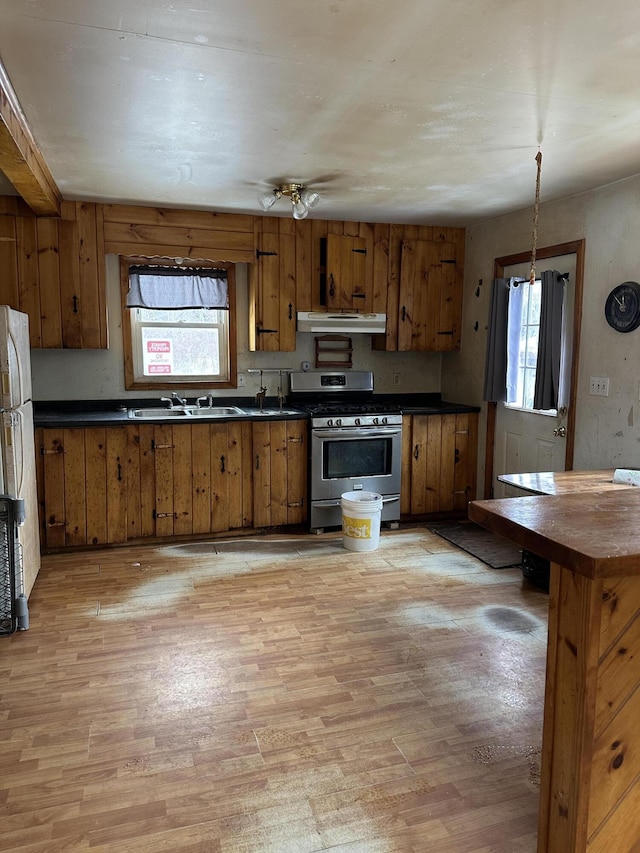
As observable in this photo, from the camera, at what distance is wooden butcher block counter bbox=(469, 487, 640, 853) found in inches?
57.4

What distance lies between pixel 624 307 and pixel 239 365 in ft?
9.26

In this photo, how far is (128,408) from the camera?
4.71 meters

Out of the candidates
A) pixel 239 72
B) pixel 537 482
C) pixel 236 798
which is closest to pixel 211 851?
pixel 236 798

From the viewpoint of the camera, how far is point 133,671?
2.66 meters

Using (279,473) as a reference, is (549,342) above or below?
above

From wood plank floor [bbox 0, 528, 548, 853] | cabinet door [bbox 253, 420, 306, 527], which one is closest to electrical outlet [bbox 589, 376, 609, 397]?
wood plank floor [bbox 0, 528, 548, 853]

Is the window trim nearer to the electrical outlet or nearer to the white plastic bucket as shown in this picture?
the white plastic bucket

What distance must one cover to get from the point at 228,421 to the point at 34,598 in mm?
1680

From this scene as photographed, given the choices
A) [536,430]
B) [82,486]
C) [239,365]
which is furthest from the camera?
[239,365]

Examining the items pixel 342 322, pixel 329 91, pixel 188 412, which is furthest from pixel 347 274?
pixel 329 91

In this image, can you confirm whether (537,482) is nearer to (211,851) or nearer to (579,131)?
(579,131)

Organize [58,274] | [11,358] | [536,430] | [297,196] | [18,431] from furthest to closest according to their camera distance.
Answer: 1. [536,430]
2. [58,274]
3. [297,196]
4. [18,431]
5. [11,358]

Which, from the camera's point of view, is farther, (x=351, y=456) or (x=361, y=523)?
(x=351, y=456)

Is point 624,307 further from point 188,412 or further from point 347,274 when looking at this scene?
point 188,412
